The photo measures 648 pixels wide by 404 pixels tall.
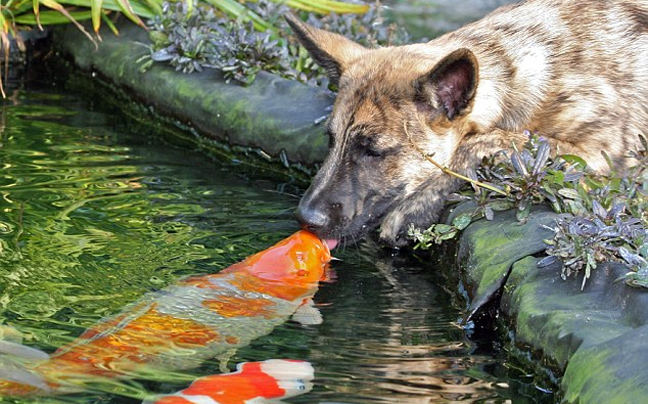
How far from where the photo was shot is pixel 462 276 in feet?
17.8

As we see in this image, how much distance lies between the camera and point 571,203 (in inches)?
198

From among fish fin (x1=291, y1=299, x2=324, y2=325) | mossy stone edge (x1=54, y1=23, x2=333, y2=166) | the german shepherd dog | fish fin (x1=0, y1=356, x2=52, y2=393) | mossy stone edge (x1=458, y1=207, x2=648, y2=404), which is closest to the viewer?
mossy stone edge (x1=458, y1=207, x2=648, y2=404)

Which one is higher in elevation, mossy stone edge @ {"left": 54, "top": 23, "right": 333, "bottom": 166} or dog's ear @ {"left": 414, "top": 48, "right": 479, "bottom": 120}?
dog's ear @ {"left": 414, "top": 48, "right": 479, "bottom": 120}

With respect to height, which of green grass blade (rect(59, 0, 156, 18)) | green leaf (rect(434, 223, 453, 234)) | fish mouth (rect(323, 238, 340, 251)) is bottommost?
fish mouth (rect(323, 238, 340, 251))

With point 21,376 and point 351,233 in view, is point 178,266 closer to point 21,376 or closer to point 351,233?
point 351,233

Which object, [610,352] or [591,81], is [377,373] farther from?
[591,81]

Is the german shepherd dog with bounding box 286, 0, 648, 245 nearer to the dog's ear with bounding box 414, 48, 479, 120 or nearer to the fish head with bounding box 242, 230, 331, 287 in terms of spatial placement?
the dog's ear with bounding box 414, 48, 479, 120

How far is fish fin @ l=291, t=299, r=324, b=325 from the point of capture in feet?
16.6

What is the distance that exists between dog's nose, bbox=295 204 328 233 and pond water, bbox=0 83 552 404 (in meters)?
0.29

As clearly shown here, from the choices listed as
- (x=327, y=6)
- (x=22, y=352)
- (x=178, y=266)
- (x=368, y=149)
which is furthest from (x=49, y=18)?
(x=22, y=352)

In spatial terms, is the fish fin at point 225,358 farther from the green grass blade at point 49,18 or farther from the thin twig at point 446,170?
the green grass blade at point 49,18

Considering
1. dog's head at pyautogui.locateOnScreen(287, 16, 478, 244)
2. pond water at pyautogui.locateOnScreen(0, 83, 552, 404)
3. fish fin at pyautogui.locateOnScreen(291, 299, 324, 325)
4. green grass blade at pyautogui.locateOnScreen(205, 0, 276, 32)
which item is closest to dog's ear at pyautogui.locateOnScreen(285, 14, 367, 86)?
dog's head at pyautogui.locateOnScreen(287, 16, 478, 244)

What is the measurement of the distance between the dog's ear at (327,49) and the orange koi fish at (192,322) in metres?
1.29

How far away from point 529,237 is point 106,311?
76.2 inches
